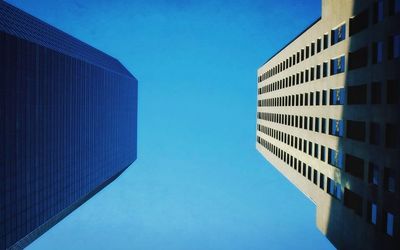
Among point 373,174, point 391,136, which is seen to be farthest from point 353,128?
point 391,136

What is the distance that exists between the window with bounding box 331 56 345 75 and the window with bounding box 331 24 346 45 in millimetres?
2040

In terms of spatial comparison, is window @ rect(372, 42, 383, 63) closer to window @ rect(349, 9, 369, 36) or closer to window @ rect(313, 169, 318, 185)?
window @ rect(349, 9, 369, 36)

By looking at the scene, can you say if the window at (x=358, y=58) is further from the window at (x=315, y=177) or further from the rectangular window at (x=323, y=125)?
the window at (x=315, y=177)

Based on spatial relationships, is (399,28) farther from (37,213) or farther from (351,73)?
(37,213)

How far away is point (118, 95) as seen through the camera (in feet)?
623

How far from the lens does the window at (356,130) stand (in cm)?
3712

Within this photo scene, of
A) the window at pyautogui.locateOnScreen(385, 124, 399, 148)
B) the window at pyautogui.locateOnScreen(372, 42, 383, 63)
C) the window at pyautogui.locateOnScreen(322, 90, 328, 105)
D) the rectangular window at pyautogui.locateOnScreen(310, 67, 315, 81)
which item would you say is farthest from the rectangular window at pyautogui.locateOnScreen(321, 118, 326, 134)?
the window at pyautogui.locateOnScreen(385, 124, 399, 148)

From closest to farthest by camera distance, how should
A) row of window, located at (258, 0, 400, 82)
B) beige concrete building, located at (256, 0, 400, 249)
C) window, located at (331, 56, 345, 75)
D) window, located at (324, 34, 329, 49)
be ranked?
1. beige concrete building, located at (256, 0, 400, 249)
2. row of window, located at (258, 0, 400, 82)
3. window, located at (331, 56, 345, 75)
4. window, located at (324, 34, 329, 49)

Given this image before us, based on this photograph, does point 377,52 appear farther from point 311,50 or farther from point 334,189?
point 311,50

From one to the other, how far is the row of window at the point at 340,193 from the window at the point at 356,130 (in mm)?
5280

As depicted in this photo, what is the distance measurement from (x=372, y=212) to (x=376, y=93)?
976 centimetres

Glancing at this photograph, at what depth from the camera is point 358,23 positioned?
37344 mm

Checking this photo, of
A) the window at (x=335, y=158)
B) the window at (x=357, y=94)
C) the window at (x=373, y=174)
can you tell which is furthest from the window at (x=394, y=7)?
the window at (x=335, y=158)

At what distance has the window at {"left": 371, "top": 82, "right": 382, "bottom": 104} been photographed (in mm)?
32031
